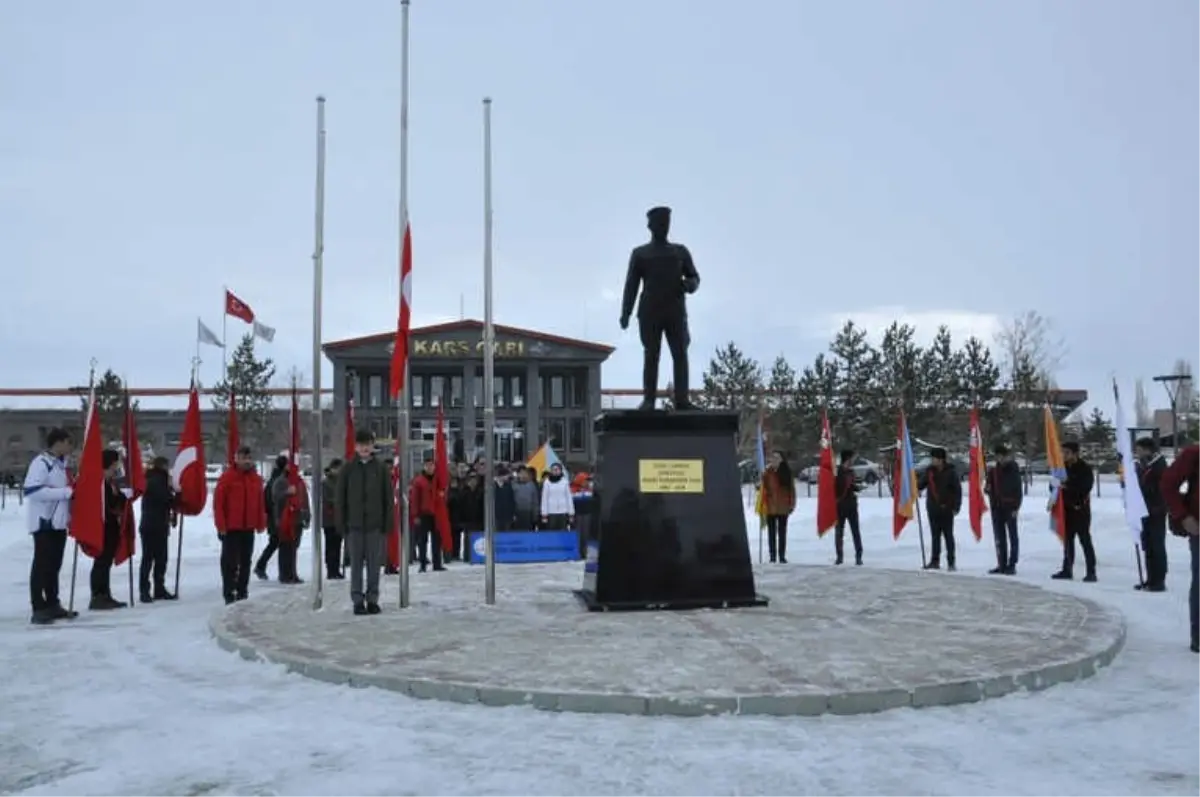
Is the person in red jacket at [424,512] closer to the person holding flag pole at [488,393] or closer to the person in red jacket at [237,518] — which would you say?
the person in red jacket at [237,518]

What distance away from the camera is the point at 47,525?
10258 mm

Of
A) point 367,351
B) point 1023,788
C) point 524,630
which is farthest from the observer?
point 367,351

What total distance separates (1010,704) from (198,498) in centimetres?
1002

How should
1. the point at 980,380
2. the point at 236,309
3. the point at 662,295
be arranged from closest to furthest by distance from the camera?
the point at 662,295 < the point at 236,309 < the point at 980,380

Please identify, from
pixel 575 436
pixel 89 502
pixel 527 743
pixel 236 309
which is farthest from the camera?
pixel 575 436

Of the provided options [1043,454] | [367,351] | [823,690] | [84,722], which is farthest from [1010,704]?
[367,351]

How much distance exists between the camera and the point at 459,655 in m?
7.54

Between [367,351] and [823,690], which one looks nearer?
[823,690]

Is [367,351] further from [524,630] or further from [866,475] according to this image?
[524,630]

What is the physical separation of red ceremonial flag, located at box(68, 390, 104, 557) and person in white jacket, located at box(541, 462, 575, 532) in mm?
8558

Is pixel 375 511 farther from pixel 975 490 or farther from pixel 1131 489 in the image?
pixel 975 490

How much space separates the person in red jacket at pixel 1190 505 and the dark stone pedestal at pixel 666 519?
12.5ft

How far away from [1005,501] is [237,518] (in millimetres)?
10440

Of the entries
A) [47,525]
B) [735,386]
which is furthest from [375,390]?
[47,525]
